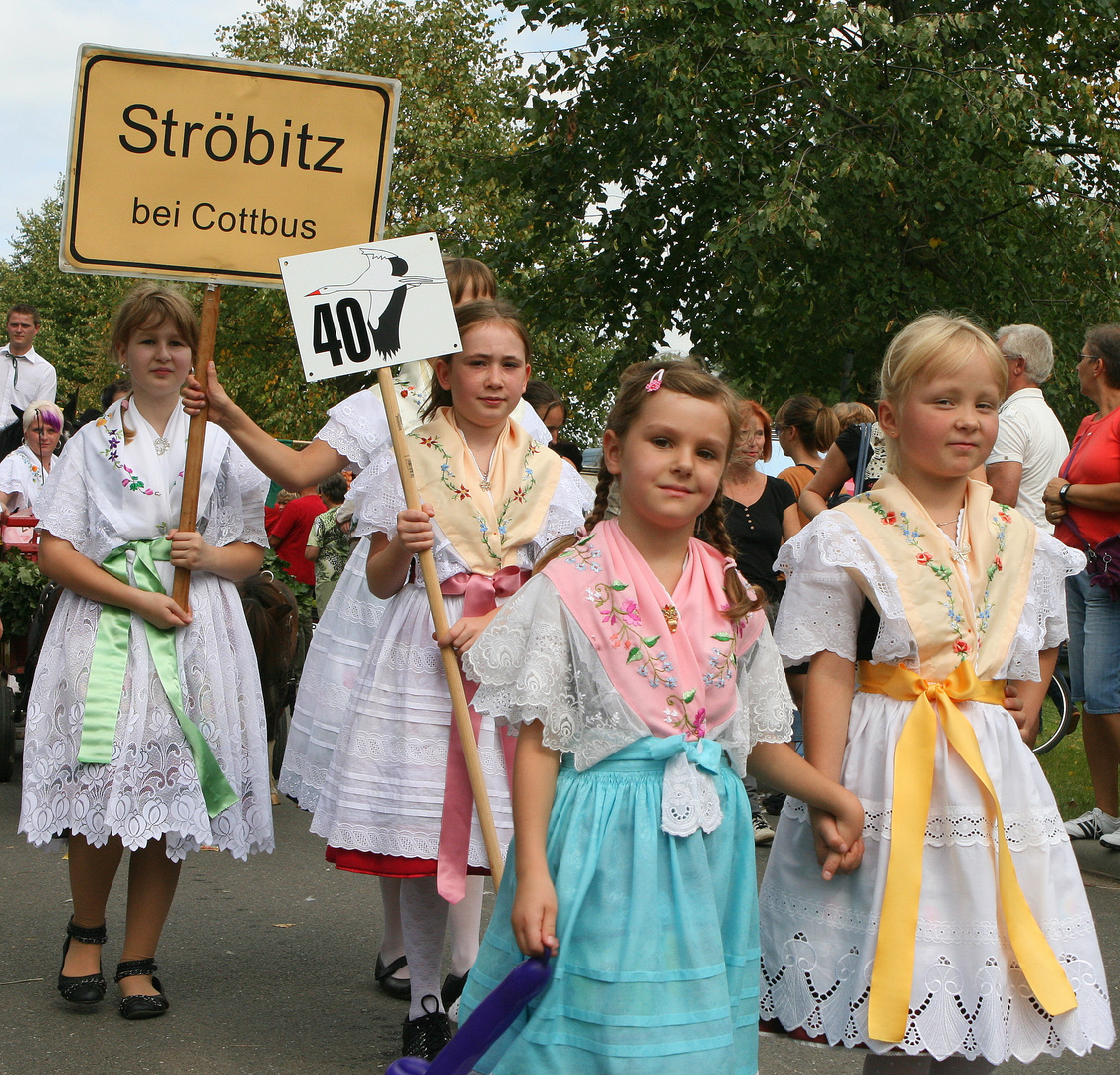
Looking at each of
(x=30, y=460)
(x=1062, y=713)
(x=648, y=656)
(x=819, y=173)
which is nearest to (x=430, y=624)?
(x=648, y=656)

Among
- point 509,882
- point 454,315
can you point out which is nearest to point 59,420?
point 454,315

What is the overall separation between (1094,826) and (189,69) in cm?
472

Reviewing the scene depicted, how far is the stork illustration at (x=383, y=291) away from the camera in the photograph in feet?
12.4

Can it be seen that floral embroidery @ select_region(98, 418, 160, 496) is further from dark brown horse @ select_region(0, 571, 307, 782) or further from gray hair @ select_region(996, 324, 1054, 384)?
gray hair @ select_region(996, 324, 1054, 384)

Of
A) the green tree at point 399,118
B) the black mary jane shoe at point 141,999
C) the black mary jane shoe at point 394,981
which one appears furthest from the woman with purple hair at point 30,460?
the green tree at point 399,118

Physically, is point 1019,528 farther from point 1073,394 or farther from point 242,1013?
point 1073,394

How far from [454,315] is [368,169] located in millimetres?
778

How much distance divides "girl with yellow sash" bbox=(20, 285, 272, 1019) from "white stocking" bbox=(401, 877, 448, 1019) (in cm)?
63

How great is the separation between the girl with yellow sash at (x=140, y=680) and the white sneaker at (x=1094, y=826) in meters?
3.64

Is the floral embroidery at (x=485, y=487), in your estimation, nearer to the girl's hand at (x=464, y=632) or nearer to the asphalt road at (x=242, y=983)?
the girl's hand at (x=464, y=632)

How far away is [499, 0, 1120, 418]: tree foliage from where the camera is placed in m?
14.4

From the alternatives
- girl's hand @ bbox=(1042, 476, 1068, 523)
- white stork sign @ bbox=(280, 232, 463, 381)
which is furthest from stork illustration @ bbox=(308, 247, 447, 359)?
girl's hand @ bbox=(1042, 476, 1068, 523)

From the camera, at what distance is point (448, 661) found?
350 cm

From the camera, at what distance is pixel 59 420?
9242 mm
